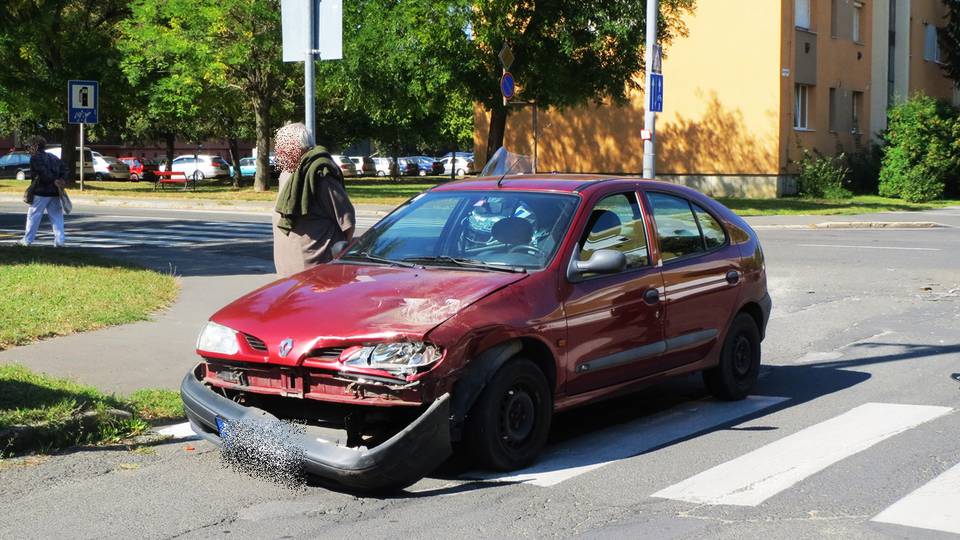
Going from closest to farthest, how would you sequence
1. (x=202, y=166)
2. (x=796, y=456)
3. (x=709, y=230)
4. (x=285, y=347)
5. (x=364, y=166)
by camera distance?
1. (x=285, y=347)
2. (x=796, y=456)
3. (x=709, y=230)
4. (x=202, y=166)
5. (x=364, y=166)

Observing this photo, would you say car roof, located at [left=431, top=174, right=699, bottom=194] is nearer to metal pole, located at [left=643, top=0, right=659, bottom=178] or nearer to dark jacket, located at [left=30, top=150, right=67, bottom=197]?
metal pole, located at [left=643, top=0, right=659, bottom=178]

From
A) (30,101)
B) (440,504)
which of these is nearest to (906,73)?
(30,101)

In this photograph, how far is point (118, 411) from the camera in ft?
23.1

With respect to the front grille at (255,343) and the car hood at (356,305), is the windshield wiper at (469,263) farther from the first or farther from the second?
the front grille at (255,343)

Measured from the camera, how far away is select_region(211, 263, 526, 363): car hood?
5680 mm

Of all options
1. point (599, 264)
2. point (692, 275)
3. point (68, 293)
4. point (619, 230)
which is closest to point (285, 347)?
point (599, 264)

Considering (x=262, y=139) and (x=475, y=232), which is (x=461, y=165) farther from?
(x=475, y=232)

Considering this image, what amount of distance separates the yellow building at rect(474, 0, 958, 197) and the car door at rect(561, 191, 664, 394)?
2926cm

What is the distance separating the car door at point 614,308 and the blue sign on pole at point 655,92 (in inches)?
461

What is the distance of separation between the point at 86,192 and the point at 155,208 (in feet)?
20.7

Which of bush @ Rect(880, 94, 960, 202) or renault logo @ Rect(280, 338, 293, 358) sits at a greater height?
bush @ Rect(880, 94, 960, 202)

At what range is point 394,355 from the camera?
5.59 metres

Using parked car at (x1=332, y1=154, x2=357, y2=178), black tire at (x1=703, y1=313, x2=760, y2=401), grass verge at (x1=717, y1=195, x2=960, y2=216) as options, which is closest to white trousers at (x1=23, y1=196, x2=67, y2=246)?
black tire at (x1=703, y1=313, x2=760, y2=401)

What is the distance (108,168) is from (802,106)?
37.9 meters
